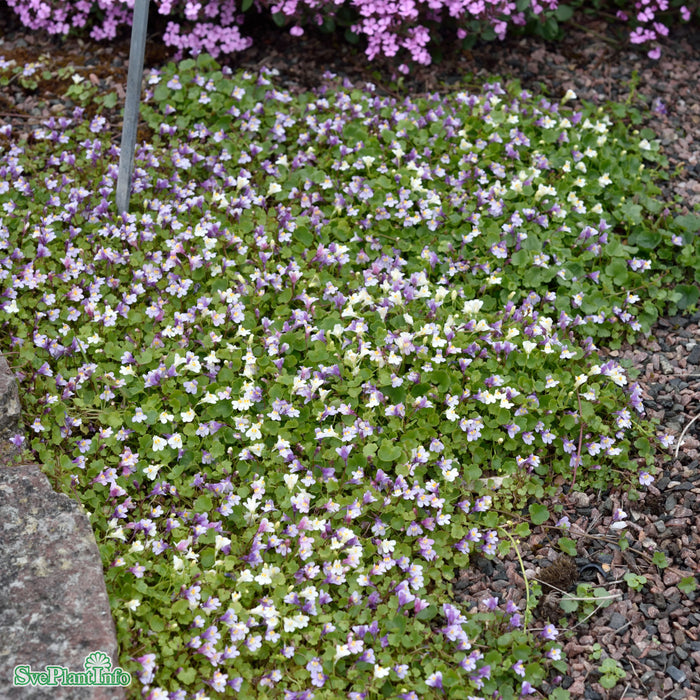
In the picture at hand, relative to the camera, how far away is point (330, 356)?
4203 millimetres

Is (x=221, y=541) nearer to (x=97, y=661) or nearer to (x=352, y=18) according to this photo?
(x=97, y=661)

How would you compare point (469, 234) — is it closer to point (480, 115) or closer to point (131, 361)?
point (480, 115)

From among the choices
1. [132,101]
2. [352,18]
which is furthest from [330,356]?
[352,18]

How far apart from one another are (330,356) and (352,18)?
3089 mm

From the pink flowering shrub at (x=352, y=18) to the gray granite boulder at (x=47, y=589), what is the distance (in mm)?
3652

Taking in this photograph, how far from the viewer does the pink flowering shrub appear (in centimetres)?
570

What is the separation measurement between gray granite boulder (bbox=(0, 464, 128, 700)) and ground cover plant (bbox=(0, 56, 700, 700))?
203 millimetres

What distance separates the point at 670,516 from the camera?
3.95 metres

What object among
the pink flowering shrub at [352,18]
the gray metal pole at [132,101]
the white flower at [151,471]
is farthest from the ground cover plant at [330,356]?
the pink flowering shrub at [352,18]

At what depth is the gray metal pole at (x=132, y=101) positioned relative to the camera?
4.25 metres

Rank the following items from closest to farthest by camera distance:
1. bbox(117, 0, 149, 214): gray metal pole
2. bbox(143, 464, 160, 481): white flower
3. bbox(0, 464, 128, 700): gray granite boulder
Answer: bbox(0, 464, 128, 700): gray granite boulder < bbox(143, 464, 160, 481): white flower < bbox(117, 0, 149, 214): gray metal pole

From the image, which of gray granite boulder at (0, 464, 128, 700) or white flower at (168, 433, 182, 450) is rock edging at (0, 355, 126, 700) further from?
white flower at (168, 433, 182, 450)

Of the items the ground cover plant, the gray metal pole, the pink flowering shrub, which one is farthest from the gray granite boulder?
the pink flowering shrub

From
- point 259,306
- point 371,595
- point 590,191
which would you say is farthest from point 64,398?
point 590,191
